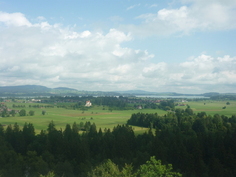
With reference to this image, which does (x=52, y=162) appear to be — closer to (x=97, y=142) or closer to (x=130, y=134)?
(x=97, y=142)

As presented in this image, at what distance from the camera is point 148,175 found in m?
16.1

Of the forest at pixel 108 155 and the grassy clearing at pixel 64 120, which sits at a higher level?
the forest at pixel 108 155

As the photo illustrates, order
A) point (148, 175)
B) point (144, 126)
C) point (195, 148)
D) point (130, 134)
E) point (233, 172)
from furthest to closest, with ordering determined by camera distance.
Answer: point (144, 126) → point (130, 134) → point (195, 148) → point (233, 172) → point (148, 175)

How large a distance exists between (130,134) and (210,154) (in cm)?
1846

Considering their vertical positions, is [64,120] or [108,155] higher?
[108,155]

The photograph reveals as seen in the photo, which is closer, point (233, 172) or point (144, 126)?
point (233, 172)

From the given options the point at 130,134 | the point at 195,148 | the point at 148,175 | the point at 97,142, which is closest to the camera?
the point at 148,175

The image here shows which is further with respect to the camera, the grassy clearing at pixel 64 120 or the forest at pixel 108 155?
the grassy clearing at pixel 64 120

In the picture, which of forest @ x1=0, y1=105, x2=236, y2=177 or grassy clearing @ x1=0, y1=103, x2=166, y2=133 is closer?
forest @ x1=0, y1=105, x2=236, y2=177

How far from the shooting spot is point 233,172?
33.8 metres

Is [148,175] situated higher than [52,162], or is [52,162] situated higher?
[148,175]

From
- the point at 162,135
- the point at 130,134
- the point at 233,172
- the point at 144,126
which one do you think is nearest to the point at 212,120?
the point at 144,126

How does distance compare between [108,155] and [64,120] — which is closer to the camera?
[108,155]

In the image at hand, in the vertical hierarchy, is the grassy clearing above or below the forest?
below
